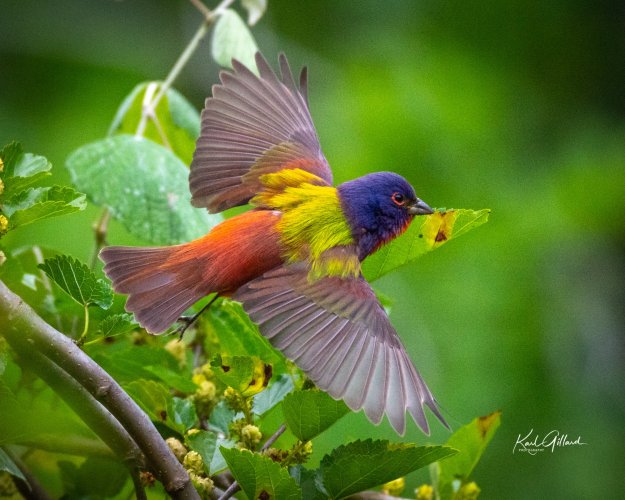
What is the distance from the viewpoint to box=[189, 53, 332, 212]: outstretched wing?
3203 mm

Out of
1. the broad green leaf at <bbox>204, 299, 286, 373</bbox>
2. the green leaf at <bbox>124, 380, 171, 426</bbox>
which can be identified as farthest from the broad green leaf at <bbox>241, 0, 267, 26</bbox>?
the green leaf at <bbox>124, 380, 171, 426</bbox>

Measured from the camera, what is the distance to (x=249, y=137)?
11.2 ft

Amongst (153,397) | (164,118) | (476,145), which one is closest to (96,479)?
(153,397)

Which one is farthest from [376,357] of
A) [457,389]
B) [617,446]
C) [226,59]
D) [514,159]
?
[514,159]

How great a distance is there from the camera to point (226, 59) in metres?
3.42

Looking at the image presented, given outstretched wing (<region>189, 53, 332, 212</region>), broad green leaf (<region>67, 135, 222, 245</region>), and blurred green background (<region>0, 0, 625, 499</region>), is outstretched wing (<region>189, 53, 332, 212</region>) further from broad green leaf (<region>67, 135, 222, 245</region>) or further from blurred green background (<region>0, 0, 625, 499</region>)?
blurred green background (<region>0, 0, 625, 499</region>)

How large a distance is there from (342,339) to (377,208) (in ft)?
2.35

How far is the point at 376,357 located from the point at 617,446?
4.37m

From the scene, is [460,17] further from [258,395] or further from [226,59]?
[258,395]

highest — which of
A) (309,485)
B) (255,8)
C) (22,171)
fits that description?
(255,8)

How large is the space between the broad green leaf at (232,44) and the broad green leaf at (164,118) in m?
0.27

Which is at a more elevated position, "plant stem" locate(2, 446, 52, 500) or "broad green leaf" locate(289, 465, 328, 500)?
"plant stem" locate(2, 446, 52, 500)

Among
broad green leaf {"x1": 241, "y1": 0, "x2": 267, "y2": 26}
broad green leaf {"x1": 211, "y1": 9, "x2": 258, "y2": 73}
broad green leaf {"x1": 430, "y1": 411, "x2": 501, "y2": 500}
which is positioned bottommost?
broad green leaf {"x1": 430, "y1": 411, "x2": 501, "y2": 500}

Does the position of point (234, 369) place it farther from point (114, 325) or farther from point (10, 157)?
point (10, 157)
